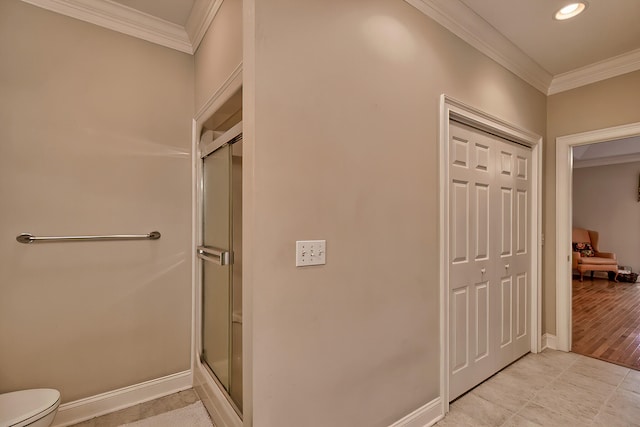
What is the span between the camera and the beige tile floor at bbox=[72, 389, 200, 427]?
184 centimetres

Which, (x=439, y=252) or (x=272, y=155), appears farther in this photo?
(x=439, y=252)

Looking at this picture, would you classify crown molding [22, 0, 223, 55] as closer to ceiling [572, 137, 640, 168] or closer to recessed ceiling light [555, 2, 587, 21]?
recessed ceiling light [555, 2, 587, 21]

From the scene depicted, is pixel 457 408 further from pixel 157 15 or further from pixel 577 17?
pixel 157 15

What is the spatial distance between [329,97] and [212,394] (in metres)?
1.91

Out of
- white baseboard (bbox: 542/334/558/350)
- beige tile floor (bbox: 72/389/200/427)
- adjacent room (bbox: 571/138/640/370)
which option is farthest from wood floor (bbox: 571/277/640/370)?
beige tile floor (bbox: 72/389/200/427)

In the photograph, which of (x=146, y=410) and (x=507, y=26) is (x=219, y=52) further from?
(x=146, y=410)

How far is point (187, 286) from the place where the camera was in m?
2.26

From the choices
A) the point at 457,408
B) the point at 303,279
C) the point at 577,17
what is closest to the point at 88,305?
the point at 303,279

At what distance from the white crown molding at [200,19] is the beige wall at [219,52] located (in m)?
0.04

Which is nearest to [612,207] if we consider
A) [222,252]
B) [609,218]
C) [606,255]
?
[609,218]

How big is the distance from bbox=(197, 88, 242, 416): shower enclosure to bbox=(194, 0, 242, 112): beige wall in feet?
0.66

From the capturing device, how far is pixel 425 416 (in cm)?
177

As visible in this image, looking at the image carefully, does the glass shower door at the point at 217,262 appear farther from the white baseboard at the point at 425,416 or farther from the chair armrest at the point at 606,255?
the chair armrest at the point at 606,255

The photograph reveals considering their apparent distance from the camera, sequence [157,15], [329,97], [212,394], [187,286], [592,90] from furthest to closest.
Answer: [592,90] → [187,286] → [157,15] → [212,394] → [329,97]
